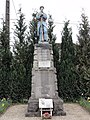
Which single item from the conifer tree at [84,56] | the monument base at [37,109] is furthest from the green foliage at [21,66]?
the monument base at [37,109]

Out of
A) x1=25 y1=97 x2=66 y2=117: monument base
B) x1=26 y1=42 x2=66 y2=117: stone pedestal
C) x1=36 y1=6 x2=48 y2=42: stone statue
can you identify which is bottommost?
x1=25 y1=97 x2=66 y2=117: monument base

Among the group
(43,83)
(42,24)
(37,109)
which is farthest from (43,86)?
(42,24)

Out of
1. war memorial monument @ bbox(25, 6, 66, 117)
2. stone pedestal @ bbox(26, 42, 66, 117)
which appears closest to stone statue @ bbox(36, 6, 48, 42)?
war memorial monument @ bbox(25, 6, 66, 117)

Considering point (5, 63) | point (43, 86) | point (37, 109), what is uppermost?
point (5, 63)

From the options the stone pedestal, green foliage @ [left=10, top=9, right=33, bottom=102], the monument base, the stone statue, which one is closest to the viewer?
the monument base

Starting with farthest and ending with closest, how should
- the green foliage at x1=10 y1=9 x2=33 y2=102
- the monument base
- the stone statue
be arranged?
the green foliage at x1=10 y1=9 x2=33 y2=102, the stone statue, the monument base

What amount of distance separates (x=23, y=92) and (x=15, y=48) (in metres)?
3.41

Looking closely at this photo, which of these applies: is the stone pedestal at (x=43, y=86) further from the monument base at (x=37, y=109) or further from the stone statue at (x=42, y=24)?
the stone statue at (x=42, y=24)

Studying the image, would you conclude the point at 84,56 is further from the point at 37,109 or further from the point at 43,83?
the point at 37,109

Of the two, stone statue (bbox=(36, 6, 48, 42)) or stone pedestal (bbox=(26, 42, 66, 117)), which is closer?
stone pedestal (bbox=(26, 42, 66, 117))

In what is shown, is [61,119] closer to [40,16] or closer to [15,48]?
[40,16]

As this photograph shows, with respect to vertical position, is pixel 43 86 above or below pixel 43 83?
below

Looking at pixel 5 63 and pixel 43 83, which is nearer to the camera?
pixel 43 83

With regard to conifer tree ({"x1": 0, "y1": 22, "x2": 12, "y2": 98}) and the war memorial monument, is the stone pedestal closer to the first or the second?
the war memorial monument
